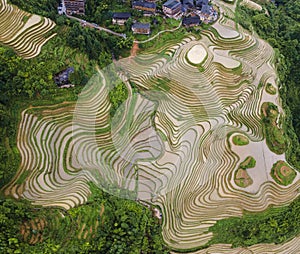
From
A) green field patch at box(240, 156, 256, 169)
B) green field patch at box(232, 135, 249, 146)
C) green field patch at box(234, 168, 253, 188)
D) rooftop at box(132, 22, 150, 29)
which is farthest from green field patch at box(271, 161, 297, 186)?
rooftop at box(132, 22, 150, 29)

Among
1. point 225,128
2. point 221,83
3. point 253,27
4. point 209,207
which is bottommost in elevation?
point 209,207

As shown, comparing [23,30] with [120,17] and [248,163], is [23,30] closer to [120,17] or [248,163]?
[120,17]

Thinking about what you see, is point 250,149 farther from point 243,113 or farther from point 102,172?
point 102,172

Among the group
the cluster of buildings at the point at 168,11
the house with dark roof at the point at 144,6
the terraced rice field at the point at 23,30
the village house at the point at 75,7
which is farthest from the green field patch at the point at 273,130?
the village house at the point at 75,7

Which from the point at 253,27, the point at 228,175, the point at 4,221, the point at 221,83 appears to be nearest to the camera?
the point at 4,221

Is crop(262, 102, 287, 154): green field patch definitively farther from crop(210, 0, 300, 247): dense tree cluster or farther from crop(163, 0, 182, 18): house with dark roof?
crop(163, 0, 182, 18): house with dark roof

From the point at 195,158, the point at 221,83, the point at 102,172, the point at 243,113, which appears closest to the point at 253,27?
the point at 221,83

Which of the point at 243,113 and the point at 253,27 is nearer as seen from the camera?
the point at 243,113

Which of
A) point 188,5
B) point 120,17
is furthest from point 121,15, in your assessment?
point 188,5
